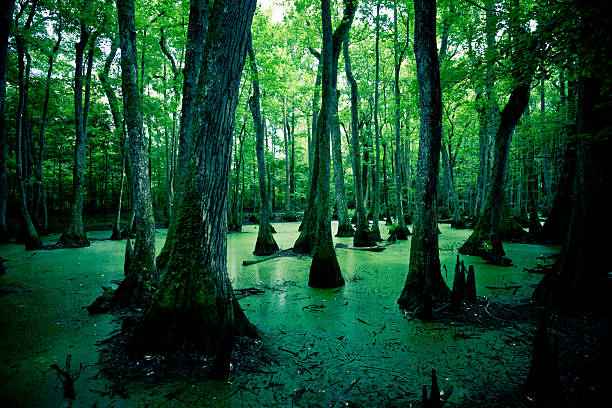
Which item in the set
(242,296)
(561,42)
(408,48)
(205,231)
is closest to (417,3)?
(561,42)

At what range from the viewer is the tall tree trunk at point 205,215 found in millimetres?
3066

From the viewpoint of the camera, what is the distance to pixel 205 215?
318 centimetres

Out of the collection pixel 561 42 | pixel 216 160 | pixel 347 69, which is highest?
pixel 347 69

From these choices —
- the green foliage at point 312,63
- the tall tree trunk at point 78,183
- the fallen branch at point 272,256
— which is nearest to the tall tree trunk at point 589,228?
the green foliage at point 312,63

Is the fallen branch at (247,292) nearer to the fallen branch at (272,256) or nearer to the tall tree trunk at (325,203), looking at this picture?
the tall tree trunk at (325,203)

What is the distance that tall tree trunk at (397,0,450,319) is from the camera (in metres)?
4.63

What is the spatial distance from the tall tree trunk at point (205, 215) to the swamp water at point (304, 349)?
548mm

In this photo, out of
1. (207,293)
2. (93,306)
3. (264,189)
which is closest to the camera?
(207,293)

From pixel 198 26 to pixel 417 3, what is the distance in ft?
14.9

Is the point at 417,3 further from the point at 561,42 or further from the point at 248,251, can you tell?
the point at 248,251

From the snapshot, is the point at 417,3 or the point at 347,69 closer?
the point at 417,3

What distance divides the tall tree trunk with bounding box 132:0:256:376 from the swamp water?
0.55 m

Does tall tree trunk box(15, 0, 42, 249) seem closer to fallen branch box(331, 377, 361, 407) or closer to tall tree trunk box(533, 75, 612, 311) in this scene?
fallen branch box(331, 377, 361, 407)

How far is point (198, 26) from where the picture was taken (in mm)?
6199
